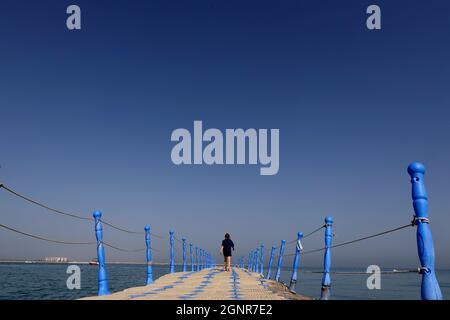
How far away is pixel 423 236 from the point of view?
3.38 meters

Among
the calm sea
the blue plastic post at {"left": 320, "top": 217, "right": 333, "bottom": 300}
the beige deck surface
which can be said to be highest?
→ the blue plastic post at {"left": 320, "top": 217, "right": 333, "bottom": 300}

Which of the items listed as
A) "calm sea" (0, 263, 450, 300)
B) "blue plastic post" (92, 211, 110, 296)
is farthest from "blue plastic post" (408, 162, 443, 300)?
"blue plastic post" (92, 211, 110, 296)

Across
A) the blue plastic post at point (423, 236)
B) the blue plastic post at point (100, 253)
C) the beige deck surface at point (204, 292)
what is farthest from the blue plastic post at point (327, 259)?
the blue plastic post at point (100, 253)

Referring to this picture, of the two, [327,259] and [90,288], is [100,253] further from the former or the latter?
[90,288]

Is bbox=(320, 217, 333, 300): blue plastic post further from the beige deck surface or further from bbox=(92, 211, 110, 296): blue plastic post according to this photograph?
bbox=(92, 211, 110, 296): blue plastic post

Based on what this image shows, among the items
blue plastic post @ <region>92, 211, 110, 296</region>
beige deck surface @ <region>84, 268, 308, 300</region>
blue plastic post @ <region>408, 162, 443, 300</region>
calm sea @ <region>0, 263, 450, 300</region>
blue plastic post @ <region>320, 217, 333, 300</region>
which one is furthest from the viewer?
calm sea @ <region>0, 263, 450, 300</region>

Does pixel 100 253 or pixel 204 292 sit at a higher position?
pixel 100 253

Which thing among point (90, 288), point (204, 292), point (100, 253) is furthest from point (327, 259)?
point (90, 288)

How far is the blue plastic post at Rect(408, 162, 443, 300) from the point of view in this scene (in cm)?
329
